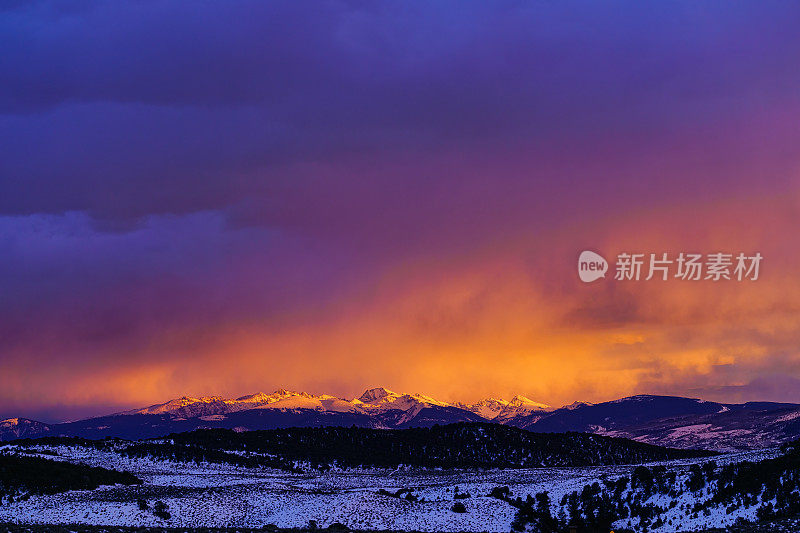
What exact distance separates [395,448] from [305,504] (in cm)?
8208

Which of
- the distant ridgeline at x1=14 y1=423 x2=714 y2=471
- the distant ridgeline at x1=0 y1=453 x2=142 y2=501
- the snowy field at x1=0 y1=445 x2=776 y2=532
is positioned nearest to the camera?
the snowy field at x1=0 y1=445 x2=776 y2=532

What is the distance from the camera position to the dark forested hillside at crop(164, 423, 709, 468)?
508ft

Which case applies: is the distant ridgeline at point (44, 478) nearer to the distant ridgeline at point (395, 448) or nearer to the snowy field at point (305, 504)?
the snowy field at point (305, 504)

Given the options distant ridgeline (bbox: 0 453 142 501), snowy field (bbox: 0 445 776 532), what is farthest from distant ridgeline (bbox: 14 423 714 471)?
distant ridgeline (bbox: 0 453 142 501)

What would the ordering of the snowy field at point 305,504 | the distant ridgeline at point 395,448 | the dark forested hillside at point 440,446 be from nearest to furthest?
the snowy field at point 305,504 < the distant ridgeline at point 395,448 < the dark forested hillside at point 440,446

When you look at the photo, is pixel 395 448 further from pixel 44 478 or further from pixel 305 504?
pixel 44 478

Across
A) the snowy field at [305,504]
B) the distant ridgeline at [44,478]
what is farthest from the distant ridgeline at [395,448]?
the distant ridgeline at [44,478]

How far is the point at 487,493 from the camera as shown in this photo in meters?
95.4

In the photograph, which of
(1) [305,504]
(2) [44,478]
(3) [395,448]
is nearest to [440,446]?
(3) [395,448]

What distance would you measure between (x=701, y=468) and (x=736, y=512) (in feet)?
48.1

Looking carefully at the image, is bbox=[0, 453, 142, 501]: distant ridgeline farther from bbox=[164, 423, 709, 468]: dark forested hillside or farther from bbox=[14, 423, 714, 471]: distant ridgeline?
bbox=[164, 423, 709, 468]: dark forested hillside

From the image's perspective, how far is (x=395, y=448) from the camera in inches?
6609

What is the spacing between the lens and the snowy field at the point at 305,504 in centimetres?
7869

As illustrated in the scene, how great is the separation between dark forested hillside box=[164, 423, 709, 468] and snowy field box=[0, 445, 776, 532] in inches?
1550
